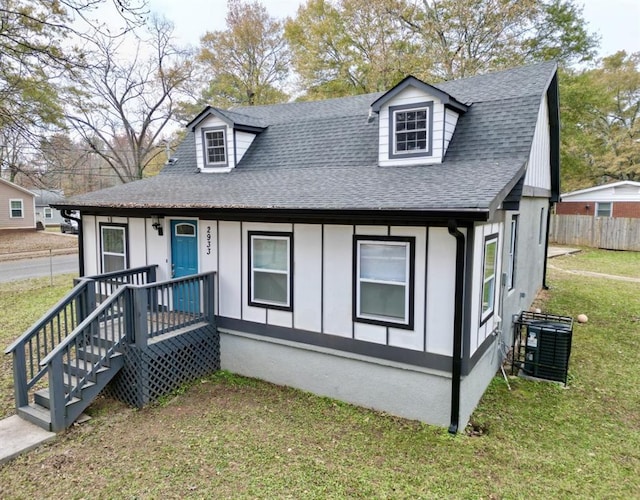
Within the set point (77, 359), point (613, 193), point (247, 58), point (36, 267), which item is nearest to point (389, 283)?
point (77, 359)

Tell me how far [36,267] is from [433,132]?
20.0 meters

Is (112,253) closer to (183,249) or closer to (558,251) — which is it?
(183,249)

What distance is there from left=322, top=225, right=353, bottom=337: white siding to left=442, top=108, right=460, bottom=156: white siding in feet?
8.91

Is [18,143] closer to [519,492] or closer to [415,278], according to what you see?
[415,278]

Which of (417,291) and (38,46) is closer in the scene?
(417,291)

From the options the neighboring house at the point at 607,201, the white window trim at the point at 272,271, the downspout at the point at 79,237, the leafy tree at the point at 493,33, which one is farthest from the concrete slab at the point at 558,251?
the downspout at the point at 79,237

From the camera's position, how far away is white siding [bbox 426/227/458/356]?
5715 millimetres

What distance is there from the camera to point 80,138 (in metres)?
27.9

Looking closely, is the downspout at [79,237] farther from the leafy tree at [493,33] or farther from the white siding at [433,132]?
the leafy tree at [493,33]

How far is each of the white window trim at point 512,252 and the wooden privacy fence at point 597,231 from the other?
738 inches

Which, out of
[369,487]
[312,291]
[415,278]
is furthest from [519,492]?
[312,291]

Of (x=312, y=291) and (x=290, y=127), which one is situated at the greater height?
(x=290, y=127)

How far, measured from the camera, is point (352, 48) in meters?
24.1

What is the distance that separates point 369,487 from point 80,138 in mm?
30135
